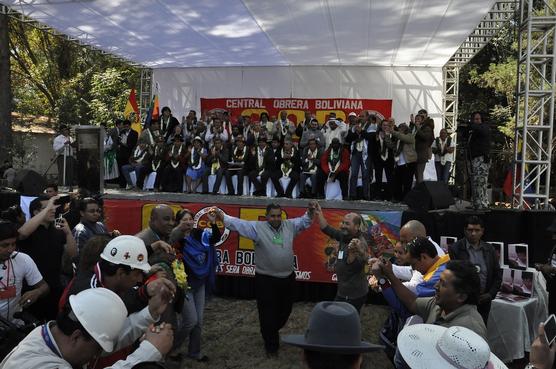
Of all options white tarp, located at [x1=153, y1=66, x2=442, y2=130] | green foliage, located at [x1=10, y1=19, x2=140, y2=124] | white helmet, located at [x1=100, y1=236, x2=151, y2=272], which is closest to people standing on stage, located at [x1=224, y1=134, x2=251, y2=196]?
white tarp, located at [x1=153, y1=66, x2=442, y2=130]

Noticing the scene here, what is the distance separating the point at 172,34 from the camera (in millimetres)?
12703

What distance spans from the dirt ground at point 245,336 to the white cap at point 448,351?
389 centimetres

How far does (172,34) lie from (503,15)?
26.5ft

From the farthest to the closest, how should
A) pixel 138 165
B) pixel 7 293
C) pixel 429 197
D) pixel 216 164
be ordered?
pixel 138 165, pixel 216 164, pixel 429 197, pixel 7 293

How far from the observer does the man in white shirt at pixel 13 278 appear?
142 inches

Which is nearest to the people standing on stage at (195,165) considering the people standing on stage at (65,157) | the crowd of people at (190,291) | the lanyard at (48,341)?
the people standing on stage at (65,157)

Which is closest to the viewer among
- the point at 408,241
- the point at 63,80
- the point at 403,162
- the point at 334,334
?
the point at 334,334

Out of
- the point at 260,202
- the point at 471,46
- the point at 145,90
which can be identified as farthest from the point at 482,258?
the point at 145,90

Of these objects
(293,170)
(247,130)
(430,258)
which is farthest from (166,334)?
(247,130)

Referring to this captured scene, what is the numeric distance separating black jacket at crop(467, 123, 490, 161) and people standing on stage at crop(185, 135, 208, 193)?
5.96 meters

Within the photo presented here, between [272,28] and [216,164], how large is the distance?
138 inches

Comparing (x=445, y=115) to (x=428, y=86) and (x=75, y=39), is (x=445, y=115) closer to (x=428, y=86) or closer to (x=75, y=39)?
(x=428, y=86)

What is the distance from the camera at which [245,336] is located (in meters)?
6.65

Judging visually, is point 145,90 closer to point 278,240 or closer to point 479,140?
point 479,140
